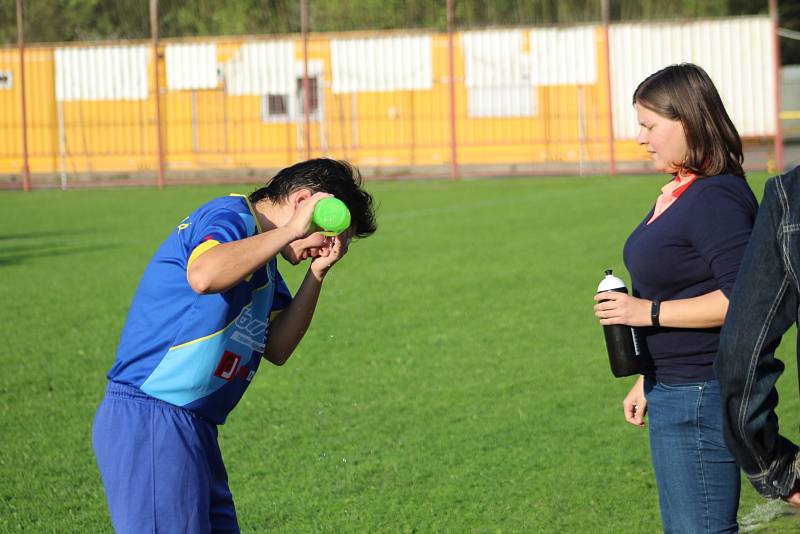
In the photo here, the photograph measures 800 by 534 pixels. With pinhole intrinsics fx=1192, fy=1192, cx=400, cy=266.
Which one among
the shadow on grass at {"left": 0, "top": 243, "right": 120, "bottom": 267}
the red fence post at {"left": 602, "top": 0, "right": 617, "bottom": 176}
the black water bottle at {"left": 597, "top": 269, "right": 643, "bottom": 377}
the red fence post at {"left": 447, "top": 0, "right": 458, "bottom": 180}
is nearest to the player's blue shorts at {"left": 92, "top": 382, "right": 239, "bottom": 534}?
the black water bottle at {"left": 597, "top": 269, "right": 643, "bottom": 377}

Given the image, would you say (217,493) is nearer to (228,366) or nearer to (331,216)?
(228,366)

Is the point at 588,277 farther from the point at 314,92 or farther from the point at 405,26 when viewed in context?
the point at 405,26

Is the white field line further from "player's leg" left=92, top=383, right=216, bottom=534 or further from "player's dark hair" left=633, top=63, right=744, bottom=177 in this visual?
"player's leg" left=92, top=383, right=216, bottom=534

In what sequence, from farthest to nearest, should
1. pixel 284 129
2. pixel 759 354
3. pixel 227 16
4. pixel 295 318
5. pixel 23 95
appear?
pixel 227 16, pixel 284 129, pixel 23 95, pixel 295 318, pixel 759 354

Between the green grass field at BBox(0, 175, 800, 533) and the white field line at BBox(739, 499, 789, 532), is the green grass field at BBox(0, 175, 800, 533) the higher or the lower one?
the higher one

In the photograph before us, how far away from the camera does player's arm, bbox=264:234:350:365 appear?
3791 mm

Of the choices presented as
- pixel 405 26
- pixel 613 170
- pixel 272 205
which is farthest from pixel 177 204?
pixel 272 205

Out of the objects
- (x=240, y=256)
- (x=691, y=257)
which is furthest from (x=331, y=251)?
(x=691, y=257)

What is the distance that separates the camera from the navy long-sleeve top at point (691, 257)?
340 cm

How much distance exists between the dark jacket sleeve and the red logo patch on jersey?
4.92ft

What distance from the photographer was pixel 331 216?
10.6 feet

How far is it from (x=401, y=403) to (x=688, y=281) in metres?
4.48

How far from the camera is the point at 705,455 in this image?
3.54 metres

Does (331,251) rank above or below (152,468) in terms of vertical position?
above
